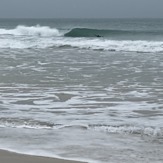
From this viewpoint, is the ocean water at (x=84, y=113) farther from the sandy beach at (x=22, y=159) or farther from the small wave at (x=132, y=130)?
the sandy beach at (x=22, y=159)

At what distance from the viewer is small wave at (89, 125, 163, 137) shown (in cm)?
528

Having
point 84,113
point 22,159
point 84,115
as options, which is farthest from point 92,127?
point 22,159

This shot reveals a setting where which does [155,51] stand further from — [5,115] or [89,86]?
[5,115]

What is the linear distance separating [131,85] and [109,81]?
73cm

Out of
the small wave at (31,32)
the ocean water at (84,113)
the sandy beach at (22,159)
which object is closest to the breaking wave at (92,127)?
the ocean water at (84,113)

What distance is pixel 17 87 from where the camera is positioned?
904cm

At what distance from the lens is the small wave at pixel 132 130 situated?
17.3 feet

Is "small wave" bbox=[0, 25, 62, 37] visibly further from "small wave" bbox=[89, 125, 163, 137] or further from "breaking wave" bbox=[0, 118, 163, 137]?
"small wave" bbox=[89, 125, 163, 137]

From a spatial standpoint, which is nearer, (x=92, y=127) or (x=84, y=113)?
(x=92, y=127)

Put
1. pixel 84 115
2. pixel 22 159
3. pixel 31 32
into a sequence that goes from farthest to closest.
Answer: pixel 31 32 < pixel 84 115 < pixel 22 159

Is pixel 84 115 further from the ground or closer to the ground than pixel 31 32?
closer to the ground

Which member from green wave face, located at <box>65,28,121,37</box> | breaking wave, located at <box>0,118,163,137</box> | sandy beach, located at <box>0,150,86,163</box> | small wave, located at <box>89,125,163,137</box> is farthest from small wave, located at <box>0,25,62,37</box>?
sandy beach, located at <box>0,150,86,163</box>

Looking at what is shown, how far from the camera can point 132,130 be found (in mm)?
5395

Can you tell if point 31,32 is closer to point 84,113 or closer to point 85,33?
point 85,33
